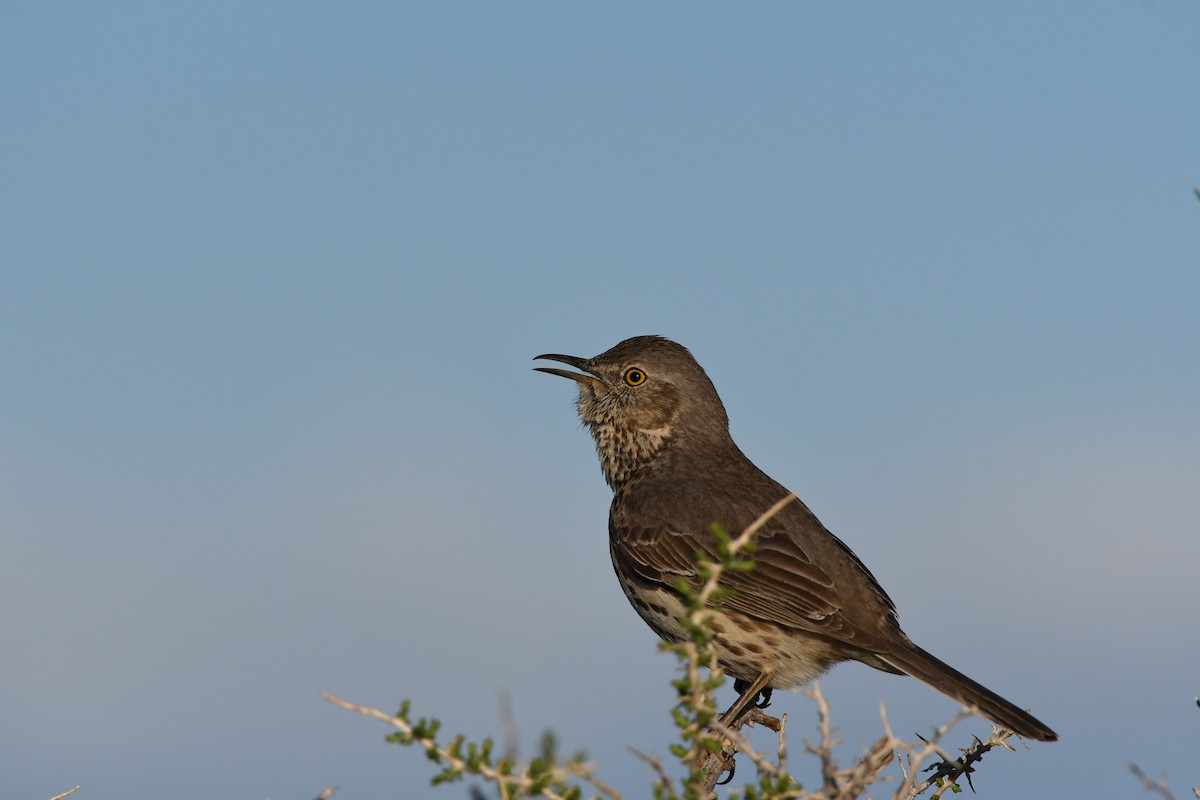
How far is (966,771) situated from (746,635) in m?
2.27

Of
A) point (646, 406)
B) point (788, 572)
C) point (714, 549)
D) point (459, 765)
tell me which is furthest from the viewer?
point (646, 406)

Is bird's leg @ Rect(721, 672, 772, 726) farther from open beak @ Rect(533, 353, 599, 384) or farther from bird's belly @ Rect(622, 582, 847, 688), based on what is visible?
open beak @ Rect(533, 353, 599, 384)

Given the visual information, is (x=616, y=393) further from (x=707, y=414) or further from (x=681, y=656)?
(x=681, y=656)

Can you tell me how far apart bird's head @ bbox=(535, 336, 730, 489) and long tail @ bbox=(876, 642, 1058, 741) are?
2.74 metres

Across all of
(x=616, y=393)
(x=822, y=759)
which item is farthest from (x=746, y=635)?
(x=822, y=759)

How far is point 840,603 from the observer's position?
27.8ft

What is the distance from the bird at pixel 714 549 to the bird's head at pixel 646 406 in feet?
0.04

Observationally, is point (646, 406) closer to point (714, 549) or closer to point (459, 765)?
point (714, 549)

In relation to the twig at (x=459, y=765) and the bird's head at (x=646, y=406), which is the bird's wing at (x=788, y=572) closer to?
the bird's head at (x=646, y=406)

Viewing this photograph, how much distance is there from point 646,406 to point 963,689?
12.2 ft

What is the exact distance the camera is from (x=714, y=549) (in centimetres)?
850

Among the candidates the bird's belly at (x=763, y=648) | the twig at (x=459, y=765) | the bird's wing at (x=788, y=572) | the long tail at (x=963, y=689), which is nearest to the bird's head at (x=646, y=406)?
the bird's wing at (x=788, y=572)

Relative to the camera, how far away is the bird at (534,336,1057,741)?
834 cm

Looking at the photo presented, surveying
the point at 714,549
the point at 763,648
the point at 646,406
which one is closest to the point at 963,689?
the point at 763,648
